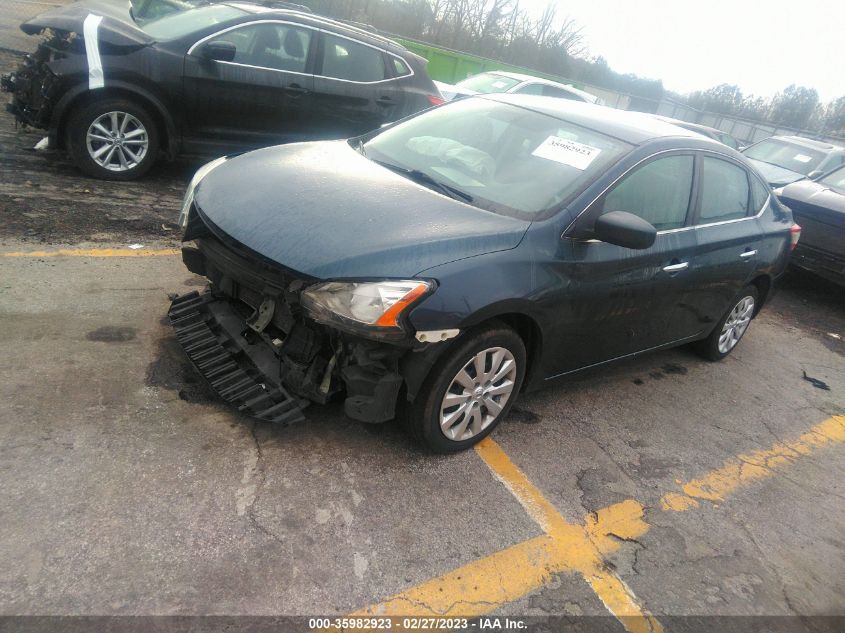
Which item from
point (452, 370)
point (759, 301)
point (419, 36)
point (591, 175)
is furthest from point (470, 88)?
point (419, 36)

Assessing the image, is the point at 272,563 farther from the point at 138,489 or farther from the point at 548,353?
the point at 548,353

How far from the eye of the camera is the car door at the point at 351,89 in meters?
6.54

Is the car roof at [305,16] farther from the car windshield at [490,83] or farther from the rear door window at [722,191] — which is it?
the car windshield at [490,83]

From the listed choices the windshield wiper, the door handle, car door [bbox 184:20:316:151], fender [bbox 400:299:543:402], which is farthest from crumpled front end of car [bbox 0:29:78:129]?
fender [bbox 400:299:543:402]

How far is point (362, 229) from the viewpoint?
9.08 feet

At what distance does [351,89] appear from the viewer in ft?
22.0

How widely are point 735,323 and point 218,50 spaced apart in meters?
5.25

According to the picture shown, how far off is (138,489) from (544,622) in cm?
171

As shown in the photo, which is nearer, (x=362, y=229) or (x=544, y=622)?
(x=544, y=622)

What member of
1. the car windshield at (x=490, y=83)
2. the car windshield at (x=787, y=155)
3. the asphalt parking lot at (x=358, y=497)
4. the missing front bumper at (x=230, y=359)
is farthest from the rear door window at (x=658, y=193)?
the car windshield at (x=490, y=83)

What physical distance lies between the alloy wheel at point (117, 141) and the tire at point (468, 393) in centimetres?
446

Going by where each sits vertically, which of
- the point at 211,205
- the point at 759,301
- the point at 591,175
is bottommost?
the point at 759,301

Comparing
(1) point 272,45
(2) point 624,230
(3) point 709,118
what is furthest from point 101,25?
(3) point 709,118

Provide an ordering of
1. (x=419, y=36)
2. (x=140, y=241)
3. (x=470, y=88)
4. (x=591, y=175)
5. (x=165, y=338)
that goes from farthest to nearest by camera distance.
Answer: (x=419, y=36) → (x=470, y=88) → (x=140, y=241) → (x=165, y=338) → (x=591, y=175)
